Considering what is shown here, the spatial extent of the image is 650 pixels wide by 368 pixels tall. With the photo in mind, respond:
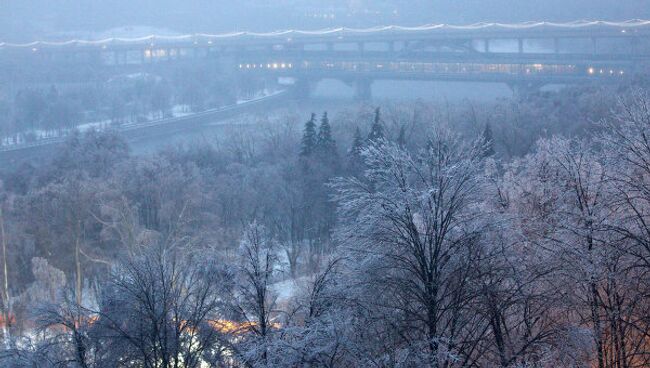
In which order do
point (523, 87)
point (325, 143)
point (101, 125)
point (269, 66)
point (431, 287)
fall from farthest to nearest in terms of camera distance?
1. point (269, 66)
2. point (523, 87)
3. point (101, 125)
4. point (325, 143)
5. point (431, 287)

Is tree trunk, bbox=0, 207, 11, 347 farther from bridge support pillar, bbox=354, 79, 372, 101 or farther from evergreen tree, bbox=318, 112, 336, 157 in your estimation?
bridge support pillar, bbox=354, 79, 372, 101

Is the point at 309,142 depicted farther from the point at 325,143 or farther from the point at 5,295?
the point at 5,295

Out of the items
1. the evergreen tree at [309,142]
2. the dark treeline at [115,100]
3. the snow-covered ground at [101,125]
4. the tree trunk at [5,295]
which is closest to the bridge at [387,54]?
the dark treeline at [115,100]

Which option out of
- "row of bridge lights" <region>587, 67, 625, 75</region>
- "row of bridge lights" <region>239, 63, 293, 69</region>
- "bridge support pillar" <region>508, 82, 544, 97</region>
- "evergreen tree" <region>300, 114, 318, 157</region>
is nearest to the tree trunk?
"evergreen tree" <region>300, 114, 318, 157</region>

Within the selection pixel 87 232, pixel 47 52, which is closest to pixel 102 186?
pixel 87 232

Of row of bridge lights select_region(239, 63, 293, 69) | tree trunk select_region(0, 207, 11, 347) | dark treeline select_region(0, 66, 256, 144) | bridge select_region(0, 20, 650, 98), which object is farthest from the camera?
row of bridge lights select_region(239, 63, 293, 69)

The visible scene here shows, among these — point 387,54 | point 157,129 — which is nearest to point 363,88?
point 387,54

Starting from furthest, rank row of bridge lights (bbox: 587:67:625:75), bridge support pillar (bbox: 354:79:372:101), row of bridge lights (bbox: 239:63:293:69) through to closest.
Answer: row of bridge lights (bbox: 239:63:293:69) → bridge support pillar (bbox: 354:79:372:101) → row of bridge lights (bbox: 587:67:625:75)

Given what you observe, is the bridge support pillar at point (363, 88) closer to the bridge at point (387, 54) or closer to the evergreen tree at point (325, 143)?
the bridge at point (387, 54)
